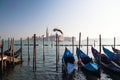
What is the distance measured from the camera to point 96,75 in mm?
19375

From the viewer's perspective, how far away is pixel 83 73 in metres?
21.7

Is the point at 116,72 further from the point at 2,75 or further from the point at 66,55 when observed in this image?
the point at 2,75

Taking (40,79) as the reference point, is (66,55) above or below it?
above

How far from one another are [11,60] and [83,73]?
396 inches

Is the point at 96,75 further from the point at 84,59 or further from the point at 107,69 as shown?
the point at 84,59

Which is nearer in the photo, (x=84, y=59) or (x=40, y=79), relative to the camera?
(x=40, y=79)

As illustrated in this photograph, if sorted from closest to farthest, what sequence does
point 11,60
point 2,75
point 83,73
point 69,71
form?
point 69,71
point 2,75
point 83,73
point 11,60

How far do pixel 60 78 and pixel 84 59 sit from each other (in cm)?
662

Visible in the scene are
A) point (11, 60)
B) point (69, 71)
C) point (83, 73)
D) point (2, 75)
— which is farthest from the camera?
point (11, 60)

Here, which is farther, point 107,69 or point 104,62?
point 104,62

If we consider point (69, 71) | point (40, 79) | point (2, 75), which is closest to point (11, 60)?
point (2, 75)

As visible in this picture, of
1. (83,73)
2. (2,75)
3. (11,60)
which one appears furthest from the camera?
(11,60)

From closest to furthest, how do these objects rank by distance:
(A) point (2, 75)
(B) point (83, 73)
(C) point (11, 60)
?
1. (A) point (2, 75)
2. (B) point (83, 73)
3. (C) point (11, 60)

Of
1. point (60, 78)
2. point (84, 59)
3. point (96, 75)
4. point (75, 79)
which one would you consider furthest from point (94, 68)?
point (84, 59)
